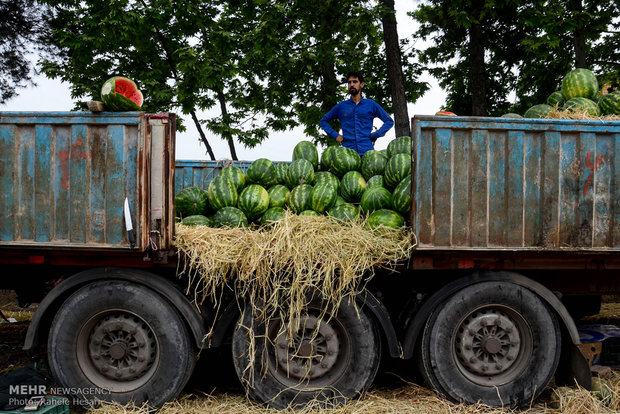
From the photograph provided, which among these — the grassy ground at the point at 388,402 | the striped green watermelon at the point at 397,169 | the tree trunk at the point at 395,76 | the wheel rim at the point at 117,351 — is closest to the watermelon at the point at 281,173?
the striped green watermelon at the point at 397,169

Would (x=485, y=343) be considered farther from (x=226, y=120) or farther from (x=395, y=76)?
(x=226, y=120)

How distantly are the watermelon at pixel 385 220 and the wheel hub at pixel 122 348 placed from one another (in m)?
2.43

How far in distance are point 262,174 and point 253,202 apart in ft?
1.86

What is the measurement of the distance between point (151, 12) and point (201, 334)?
12.0 metres

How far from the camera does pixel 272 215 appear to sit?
505 cm

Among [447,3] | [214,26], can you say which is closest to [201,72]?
[214,26]

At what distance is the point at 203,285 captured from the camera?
445cm

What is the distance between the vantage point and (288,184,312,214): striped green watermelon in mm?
5148

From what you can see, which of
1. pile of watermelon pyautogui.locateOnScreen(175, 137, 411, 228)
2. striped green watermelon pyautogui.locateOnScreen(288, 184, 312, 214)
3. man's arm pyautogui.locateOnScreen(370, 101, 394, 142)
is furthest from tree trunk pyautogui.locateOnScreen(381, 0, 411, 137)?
striped green watermelon pyautogui.locateOnScreen(288, 184, 312, 214)

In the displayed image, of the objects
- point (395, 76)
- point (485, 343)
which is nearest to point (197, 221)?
point (485, 343)

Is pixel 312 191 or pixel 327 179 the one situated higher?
pixel 327 179

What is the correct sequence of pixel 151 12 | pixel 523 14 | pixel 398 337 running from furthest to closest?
1. pixel 151 12
2. pixel 523 14
3. pixel 398 337

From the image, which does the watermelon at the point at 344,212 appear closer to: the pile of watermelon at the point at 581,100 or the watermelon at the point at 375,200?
the watermelon at the point at 375,200

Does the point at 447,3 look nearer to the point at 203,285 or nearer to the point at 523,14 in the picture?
the point at 523,14
